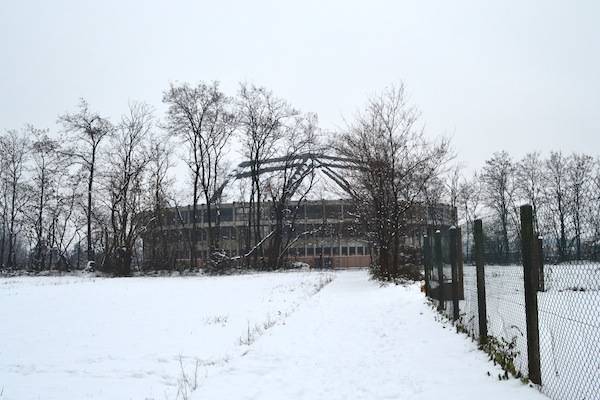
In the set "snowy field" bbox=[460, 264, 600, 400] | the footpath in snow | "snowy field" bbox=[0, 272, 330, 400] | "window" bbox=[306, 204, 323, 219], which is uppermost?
"window" bbox=[306, 204, 323, 219]

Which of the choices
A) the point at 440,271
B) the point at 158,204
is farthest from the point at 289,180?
the point at 440,271

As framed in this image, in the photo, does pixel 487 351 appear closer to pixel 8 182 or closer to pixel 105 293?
pixel 105 293


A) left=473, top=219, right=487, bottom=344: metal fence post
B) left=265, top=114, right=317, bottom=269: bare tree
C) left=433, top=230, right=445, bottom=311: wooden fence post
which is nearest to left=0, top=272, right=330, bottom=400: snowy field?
left=473, top=219, right=487, bottom=344: metal fence post

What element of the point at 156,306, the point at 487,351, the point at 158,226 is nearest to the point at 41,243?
the point at 158,226

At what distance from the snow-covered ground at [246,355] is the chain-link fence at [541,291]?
446 mm

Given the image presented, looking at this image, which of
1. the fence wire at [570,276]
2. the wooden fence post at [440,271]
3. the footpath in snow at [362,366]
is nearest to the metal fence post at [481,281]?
the footpath in snow at [362,366]

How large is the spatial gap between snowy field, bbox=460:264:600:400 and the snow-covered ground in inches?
20.5

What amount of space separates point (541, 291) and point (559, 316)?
22.4 inches

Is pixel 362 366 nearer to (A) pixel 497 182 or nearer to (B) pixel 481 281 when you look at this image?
(B) pixel 481 281

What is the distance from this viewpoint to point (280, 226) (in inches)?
1884

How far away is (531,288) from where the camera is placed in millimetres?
5246

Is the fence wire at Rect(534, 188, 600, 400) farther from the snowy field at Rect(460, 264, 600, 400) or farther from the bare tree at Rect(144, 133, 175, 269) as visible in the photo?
the bare tree at Rect(144, 133, 175, 269)

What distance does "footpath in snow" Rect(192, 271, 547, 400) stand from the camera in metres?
5.75

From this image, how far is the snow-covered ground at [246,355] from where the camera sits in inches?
238
